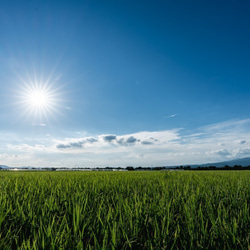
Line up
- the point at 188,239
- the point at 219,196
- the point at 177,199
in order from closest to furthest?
1. the point at 188,239
2. the point at 177,199
3. the point at 219,196

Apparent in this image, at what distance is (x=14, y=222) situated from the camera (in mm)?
2193

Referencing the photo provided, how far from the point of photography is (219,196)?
11.4 ft

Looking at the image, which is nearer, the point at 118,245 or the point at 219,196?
the point at 118,245

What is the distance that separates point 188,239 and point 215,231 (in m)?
0.28

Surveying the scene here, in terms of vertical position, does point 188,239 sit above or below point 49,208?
below

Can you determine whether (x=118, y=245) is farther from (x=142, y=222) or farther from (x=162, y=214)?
(x=162, y=214)

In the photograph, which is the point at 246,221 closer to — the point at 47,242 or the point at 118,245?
the point at 118,245

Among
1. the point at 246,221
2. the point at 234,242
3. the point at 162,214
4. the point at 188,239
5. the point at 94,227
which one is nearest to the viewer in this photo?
the point at 234,242

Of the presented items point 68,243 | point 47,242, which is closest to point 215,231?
point 68,243

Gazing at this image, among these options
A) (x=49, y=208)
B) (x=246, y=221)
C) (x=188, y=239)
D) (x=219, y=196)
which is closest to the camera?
(x=188, y=239)

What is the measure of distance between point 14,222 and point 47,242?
91cm

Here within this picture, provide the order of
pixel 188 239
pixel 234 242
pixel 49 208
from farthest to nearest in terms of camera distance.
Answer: pixel 49 208 → pixel 188 239 → pixel 234 242

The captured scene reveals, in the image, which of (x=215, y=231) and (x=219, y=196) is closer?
(x=215, y=231)

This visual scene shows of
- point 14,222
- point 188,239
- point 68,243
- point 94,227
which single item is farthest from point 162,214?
point 14,222
